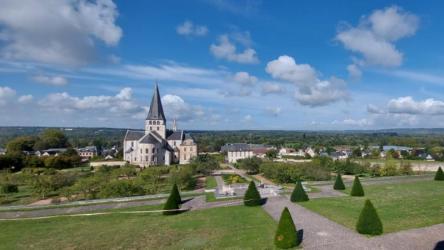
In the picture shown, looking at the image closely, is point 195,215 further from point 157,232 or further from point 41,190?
point 41,190

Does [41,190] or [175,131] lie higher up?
[175,131]

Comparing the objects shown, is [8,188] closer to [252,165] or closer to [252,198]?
[252,198]

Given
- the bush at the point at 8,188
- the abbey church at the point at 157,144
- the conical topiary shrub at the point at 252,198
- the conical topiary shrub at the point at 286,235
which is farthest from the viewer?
the abbey church at the point at 157,144

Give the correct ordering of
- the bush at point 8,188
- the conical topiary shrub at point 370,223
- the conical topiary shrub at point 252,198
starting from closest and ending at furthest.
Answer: the conical topiary shrub at point 370,223, the conical topiary shrub at point 252,198, the bush at point 8,188

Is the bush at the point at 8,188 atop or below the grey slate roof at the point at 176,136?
below

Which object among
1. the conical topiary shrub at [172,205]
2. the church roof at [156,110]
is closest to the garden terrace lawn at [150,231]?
the conical topiary shrub at [172,205]

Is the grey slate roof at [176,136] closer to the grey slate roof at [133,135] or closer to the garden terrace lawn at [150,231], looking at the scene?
the grey slate roof at [133,135]

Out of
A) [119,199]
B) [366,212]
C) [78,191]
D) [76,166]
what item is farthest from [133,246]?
[76,166]
